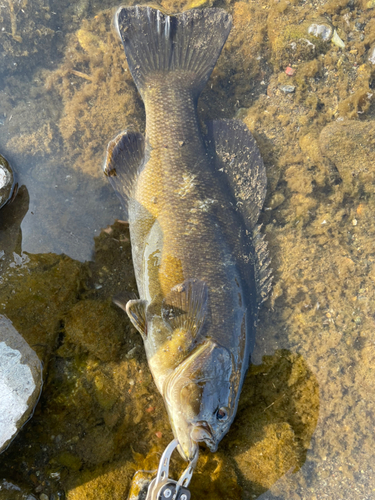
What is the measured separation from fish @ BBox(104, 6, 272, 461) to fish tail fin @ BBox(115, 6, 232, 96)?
0.04 feet

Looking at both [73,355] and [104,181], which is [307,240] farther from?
[73,355]

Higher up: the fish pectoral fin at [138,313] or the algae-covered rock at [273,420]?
the fish pectoral fin at [138,313]

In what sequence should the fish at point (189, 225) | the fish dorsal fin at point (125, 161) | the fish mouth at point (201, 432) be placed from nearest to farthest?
the fish mouth at point (201, 432) → the fish at point (189, 225) → the fish dorsal fin at point (125, 161)

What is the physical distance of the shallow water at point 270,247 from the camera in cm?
303

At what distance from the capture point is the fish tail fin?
3.41m

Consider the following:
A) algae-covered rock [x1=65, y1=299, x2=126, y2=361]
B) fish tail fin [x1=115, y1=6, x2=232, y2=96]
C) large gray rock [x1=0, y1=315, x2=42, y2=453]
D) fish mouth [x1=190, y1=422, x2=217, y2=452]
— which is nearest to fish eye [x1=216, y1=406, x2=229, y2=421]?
fish mouth [x1=190, y1=422, x2=217, y2=452]

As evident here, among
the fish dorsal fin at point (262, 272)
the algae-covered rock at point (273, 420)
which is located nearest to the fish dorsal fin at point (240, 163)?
the fish dorsal fin at point (262, 272)

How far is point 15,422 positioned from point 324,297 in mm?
3439

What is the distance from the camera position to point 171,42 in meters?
3.48

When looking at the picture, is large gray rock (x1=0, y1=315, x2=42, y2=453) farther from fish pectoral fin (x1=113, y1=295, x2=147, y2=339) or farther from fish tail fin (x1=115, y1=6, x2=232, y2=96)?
fish tail fin (x1=115, y1=6, x2=232, y2=96)

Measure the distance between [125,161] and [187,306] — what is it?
1817mm

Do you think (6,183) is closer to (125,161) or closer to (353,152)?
(125,161)

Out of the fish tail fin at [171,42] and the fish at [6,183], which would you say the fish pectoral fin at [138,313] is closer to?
the fish at [6,183]

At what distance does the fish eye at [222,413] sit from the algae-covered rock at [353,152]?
9.66ft
